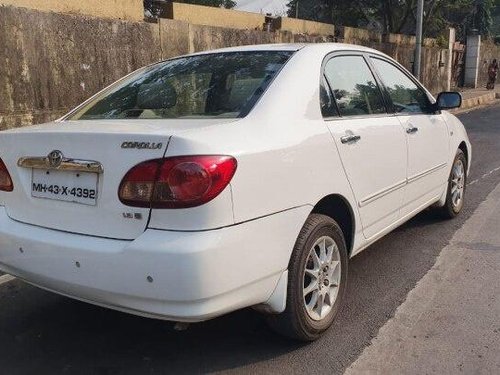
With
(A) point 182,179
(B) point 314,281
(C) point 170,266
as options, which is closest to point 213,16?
(B) point 314,281

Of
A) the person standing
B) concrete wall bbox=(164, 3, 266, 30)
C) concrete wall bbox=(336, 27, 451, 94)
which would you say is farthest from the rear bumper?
the person standing

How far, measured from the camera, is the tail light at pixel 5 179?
294cm

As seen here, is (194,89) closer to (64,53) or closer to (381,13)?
(64,53)

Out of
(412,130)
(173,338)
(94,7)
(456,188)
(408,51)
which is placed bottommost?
(173,338)

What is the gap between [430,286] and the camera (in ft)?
12.5

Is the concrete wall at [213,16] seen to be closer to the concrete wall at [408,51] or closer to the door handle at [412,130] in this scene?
the concrete wall at [408,51]

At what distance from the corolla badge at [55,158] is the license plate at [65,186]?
0.04 metres

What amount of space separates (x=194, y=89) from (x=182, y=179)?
3.54 ft

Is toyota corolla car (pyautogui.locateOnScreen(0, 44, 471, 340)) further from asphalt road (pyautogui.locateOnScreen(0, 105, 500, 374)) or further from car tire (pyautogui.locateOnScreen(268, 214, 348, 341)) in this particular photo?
asphalt road (pyautogui.locateOnScreen(0, 105, 500, 374))

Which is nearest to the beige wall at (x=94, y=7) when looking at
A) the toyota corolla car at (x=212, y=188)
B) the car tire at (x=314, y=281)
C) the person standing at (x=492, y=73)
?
the toyota corolla car at (x=212, y=188)

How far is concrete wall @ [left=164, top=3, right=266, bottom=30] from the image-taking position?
11.0 m

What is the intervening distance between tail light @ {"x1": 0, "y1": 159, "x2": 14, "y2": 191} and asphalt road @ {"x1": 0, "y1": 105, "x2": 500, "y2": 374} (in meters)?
0.88

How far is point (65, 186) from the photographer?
105 inches

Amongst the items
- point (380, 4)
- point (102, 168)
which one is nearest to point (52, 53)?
point (102, 168)
